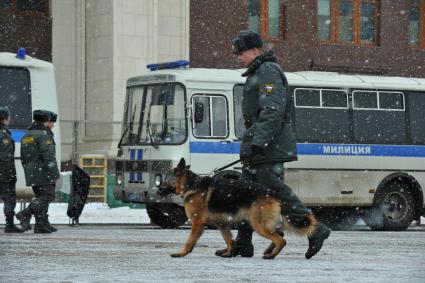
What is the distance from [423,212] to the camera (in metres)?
23.8

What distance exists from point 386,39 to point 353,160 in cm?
1410

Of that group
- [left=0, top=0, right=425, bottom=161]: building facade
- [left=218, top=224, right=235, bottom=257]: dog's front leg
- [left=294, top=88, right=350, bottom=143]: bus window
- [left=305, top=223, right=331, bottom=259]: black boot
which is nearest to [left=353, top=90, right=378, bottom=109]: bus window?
[left=294, top=88, right=350, bottom=143]: bus window

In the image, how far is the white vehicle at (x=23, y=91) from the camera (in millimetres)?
22469

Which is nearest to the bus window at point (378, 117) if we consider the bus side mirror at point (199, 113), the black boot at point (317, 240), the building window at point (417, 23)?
the bus side mirror at point (199, 113)

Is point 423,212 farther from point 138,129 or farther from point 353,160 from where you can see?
point 138,129

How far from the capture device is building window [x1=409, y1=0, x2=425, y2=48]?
37031 millimetres

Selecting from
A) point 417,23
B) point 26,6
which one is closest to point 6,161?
point 26,6

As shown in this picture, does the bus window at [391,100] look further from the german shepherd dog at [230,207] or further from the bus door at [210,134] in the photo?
the german shepherd dog at [230,207]

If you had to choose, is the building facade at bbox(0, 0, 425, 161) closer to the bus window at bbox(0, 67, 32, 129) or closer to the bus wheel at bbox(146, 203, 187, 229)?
the bus window at bbox(0, 67, 32, 129)

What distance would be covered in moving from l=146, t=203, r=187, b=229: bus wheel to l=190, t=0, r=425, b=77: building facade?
1158 centimetres

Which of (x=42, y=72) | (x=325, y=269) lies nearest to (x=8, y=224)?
(x=42, y=72)

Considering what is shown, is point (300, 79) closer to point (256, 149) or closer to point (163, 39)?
point (163, 39)

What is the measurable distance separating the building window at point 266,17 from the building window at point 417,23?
4.49m

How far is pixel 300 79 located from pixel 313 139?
114 centimetres
